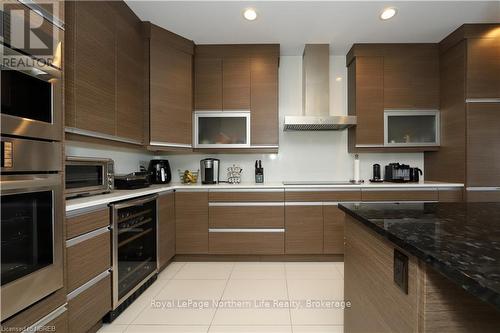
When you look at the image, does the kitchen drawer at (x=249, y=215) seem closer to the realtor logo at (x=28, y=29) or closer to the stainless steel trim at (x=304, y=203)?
the stainless steel trim at (x=304, y=203)

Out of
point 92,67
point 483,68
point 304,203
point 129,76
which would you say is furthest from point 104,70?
point 483,68

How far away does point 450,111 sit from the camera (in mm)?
2543

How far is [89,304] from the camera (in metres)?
1.37

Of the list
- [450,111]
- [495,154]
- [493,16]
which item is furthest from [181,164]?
[493,16]

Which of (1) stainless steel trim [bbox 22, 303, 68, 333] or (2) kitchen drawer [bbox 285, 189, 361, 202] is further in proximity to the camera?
(2) kitchen drawer [bbox 285, 189, 361, 202]

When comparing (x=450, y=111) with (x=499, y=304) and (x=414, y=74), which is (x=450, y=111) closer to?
(x=414, y=74)

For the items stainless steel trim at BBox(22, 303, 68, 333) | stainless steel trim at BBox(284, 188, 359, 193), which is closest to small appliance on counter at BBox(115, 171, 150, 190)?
stainless steel trim at BBox(22, 303, 68, 333)

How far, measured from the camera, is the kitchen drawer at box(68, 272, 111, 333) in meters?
A: 1.26

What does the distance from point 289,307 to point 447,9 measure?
3.02m

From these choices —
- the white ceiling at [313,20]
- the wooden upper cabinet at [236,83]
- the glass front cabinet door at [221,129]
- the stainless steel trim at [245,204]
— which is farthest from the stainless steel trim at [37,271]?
the wooden upper cabinet at [236,83]

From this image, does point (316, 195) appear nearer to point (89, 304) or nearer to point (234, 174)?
point (234, 174)

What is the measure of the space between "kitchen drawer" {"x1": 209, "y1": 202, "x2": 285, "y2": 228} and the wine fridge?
0.67 m

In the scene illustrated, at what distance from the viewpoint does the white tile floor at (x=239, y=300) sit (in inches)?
60.9

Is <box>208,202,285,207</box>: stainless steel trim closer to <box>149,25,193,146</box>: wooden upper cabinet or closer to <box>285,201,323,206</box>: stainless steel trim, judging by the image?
<box>285,201,323,206</box>: stainless steel trim
